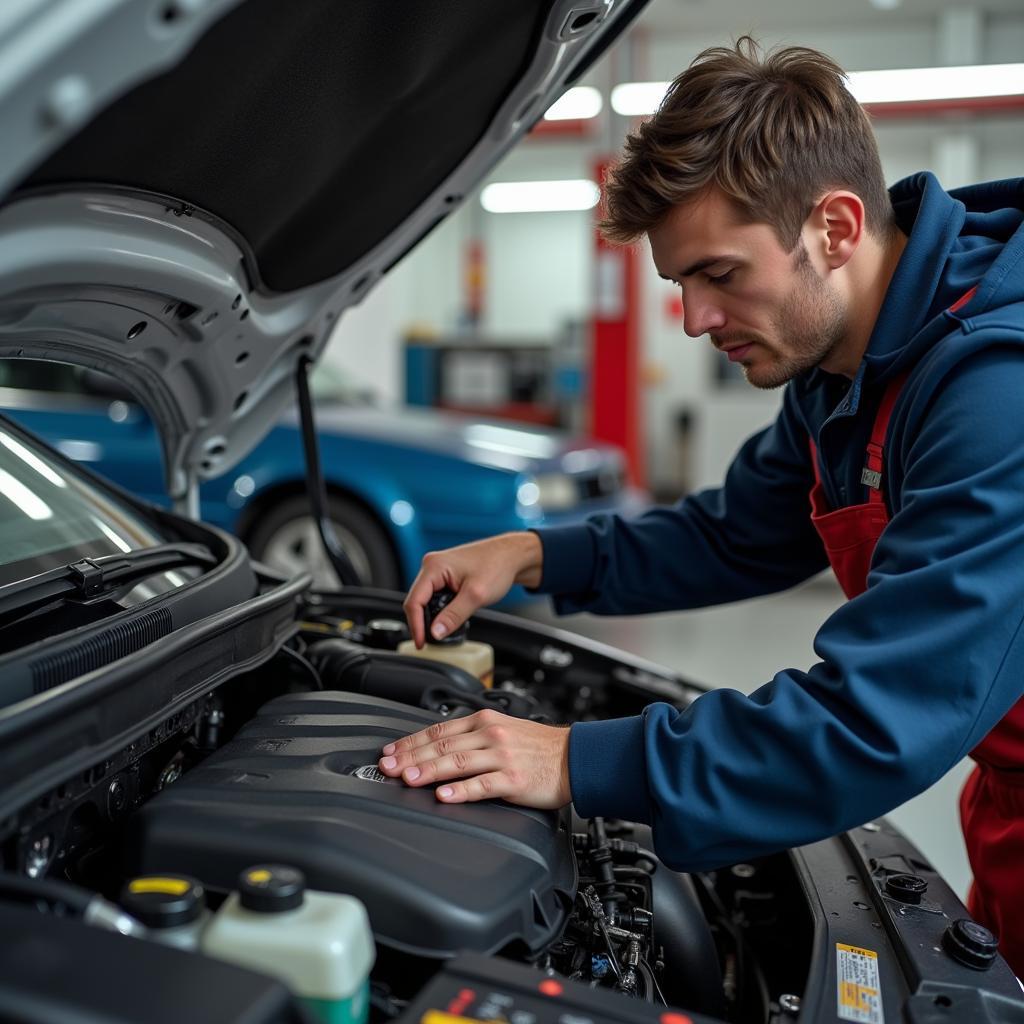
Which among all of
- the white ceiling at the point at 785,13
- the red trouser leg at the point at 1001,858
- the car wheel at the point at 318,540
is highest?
the white ceiling at the point at 785,13

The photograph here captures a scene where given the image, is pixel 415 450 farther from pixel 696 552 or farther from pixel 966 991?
pixel 966 991

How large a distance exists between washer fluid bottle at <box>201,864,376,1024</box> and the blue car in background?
321 centimetres

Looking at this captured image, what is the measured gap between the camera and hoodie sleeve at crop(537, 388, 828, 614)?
1.75 m

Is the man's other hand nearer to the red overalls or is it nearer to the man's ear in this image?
the red overalls

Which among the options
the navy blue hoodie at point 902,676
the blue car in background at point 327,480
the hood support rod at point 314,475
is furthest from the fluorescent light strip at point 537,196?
the navy blue hoodie at point 902,676

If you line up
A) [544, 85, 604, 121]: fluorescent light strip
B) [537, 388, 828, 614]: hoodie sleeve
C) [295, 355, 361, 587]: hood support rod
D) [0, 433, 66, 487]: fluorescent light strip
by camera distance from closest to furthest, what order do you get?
1. [0, 433, 66, 487]: fluorescent light strip
2. [537, 388, 828, 614]: hoodie sleeve
3. [295, 355, 361, 587]: hood support rod
4. [544, 85, 604, 121]: fluorescent light strip

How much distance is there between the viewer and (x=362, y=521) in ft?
13.6

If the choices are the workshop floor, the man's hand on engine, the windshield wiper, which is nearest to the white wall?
the workshop floor

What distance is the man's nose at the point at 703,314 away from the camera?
1.32m

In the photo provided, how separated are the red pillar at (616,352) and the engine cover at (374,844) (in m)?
7.14

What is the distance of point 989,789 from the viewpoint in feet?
4.68

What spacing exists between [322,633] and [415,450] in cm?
249

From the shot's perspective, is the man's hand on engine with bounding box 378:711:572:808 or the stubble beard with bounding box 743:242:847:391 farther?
the stubble beard with bounding box 743:242:847:391

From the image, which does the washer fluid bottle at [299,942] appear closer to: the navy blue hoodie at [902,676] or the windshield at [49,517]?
the navy blue hoodie at [902,676]
